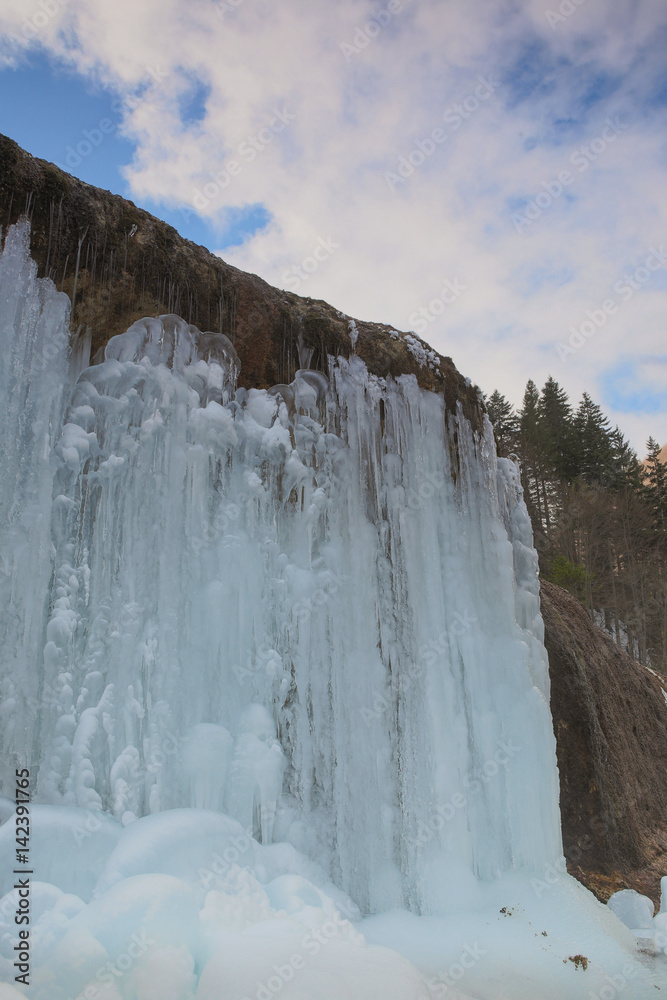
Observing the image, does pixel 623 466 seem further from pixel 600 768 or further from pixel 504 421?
pixel 600 768

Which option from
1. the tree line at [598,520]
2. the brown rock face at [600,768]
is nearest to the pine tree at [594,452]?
the tree line at [598,520]

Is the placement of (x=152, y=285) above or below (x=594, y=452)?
below

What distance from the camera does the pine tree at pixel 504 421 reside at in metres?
21.4

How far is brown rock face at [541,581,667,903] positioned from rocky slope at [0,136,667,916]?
0.01 metres

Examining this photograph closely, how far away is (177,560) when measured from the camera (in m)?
4.36

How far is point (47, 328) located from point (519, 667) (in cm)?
437

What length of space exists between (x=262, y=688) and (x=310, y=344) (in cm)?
264

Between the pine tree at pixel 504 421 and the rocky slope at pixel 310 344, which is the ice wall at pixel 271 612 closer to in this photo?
the rocky slope at pixel 310 344

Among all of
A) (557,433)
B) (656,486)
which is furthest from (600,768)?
(656,486)

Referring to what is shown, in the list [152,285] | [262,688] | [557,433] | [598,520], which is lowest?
[262,688]

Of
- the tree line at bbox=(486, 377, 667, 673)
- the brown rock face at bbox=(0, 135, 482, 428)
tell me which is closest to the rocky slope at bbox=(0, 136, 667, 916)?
the brown rock face at bbox=(0, 135, 482, 428)

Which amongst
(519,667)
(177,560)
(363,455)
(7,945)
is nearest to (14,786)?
(7,945)

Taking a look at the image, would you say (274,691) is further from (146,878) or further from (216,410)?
(216,410)

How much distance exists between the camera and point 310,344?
17.0 feet
